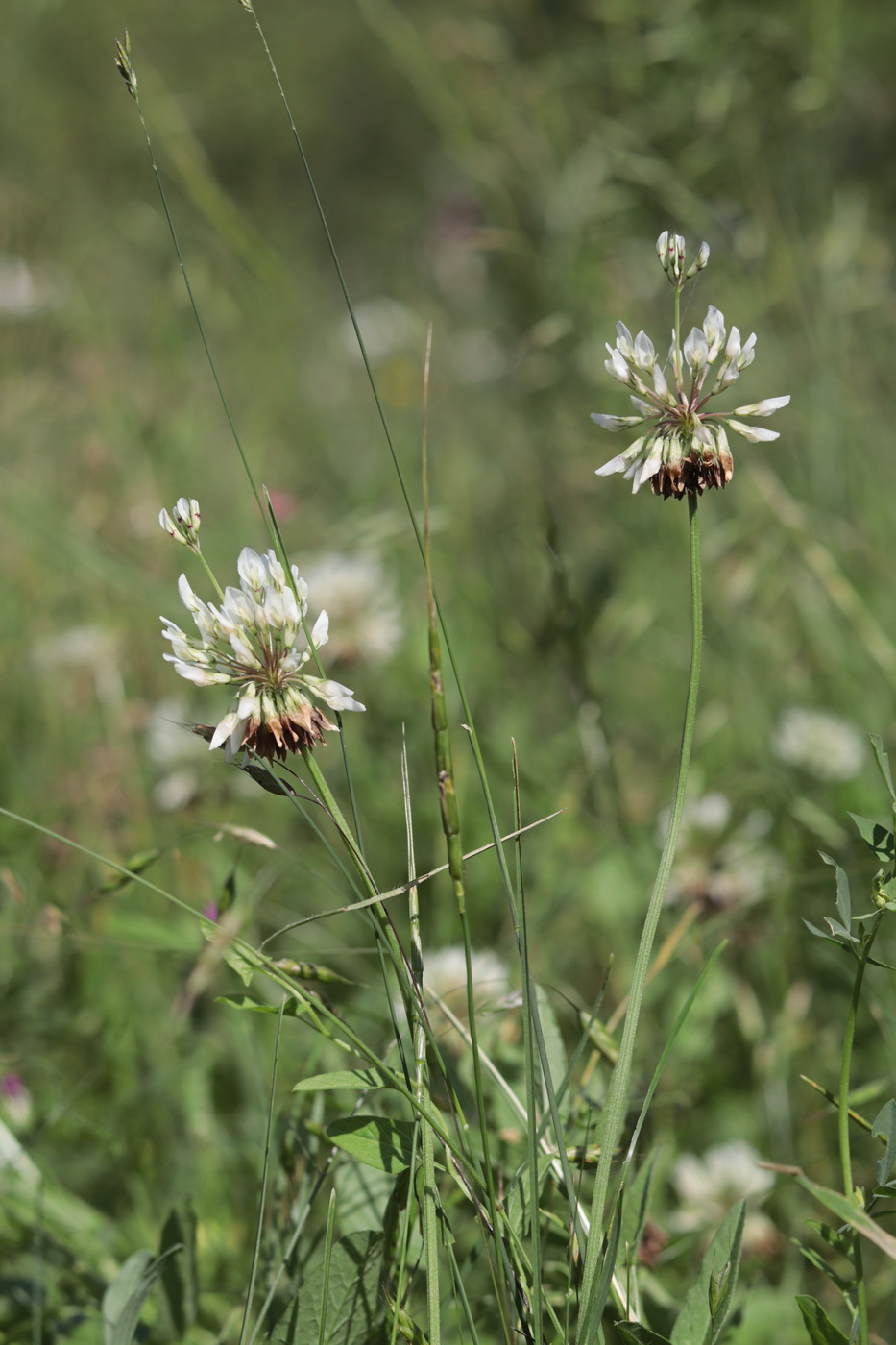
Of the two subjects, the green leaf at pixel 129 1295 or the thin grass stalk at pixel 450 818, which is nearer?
the thin grass stalk at pixel 450 818

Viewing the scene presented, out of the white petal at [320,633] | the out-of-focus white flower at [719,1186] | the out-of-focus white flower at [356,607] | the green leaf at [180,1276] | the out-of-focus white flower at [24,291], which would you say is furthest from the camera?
the out-of-focus white flower at [24,291]

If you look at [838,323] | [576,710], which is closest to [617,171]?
[838,323]

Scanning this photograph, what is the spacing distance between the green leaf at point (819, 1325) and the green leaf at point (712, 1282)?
→ 4 cm

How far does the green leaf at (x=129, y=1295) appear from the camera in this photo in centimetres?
64

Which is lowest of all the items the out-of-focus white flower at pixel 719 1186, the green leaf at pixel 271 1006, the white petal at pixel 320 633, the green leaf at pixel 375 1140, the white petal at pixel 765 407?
the out-of-focus white flower at pixel 719 1186

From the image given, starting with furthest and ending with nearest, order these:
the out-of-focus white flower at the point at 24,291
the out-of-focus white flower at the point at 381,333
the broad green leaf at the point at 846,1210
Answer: the out-of-focus white flower at the point at 381,333 → the out-of-focus white flower at the point at 24,291 → the broad green leaf at the point at 846,1210

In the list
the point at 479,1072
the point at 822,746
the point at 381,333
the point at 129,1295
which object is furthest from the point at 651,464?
the point at 381,333

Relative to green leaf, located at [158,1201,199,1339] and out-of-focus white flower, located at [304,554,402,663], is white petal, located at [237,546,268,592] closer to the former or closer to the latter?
green leaf, located at [158,1201,199,1339]

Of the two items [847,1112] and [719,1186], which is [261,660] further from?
[719,1186]

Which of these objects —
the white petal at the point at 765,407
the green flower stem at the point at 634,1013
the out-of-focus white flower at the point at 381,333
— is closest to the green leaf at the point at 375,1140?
the green flower stem at the point at 634,1013

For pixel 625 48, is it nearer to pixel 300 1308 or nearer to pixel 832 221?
pixel 832 221

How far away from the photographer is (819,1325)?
1.84 feet

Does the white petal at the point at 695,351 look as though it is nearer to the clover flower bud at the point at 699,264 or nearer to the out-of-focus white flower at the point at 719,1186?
the clover flower bud at the point at 699,264

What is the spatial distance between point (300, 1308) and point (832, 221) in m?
1.96
